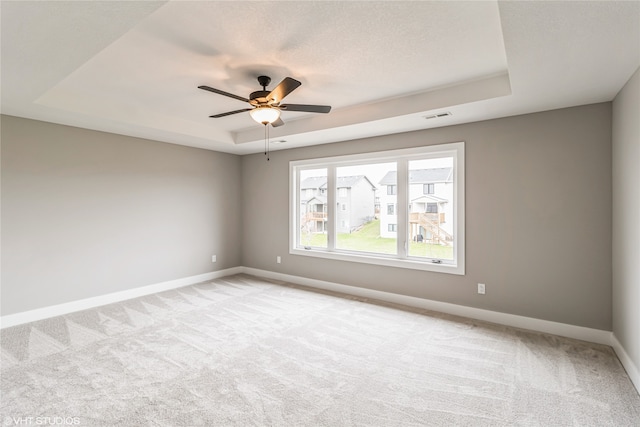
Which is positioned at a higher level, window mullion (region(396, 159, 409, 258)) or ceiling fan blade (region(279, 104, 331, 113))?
ceiling fan blade (region(279, 104, 331, 113))

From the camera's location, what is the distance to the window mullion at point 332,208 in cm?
530

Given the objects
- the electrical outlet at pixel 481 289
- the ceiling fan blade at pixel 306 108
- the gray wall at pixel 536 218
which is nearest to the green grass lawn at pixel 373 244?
the gray wall at pixel 536 218

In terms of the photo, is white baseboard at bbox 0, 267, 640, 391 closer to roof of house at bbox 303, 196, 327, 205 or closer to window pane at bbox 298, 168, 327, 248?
window pane at bbox 298, 168, 327, 248

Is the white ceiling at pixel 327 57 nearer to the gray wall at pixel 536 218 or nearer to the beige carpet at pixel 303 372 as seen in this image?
the gray wall at pixel 536 218

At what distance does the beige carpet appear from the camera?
2119mm

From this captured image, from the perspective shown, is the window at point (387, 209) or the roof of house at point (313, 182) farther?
the roof of house at point (313, 182)

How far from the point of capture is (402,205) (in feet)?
14.9

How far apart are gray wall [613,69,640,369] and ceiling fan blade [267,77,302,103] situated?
8.50 feet

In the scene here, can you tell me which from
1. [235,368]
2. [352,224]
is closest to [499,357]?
[235,368]

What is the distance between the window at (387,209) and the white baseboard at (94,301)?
183 centimetres

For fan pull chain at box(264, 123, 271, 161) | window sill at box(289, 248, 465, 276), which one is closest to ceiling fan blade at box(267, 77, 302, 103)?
fan pull chain at box(264, 123, 271, 161)

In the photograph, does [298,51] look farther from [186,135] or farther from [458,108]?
[186,135]

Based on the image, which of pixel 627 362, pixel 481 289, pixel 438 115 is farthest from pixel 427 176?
pixel 627 362

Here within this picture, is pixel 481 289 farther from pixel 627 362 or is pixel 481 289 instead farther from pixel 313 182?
pixel 313 182
